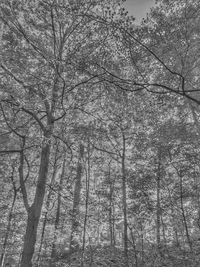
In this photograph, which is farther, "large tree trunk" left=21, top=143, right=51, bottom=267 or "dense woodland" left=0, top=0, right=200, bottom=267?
"large tree trunk" left=21, top=143, right=51, bottom=267

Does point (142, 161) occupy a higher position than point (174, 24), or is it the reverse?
point (142, 161)

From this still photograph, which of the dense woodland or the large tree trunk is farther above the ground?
the dense woodland

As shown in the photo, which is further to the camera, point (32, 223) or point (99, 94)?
point (99, 94)

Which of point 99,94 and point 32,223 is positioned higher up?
point 99,94

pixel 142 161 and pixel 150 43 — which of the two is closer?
pixel 150 43

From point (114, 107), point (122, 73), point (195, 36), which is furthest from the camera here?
point (114, 107)

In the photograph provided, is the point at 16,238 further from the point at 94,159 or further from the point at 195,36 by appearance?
the point at 195,36

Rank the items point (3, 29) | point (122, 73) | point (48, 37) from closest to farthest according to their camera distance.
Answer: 1. point (122, 73)
2. point (3, 29)
3. point (48, 37)

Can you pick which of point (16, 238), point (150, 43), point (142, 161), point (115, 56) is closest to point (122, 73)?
point (115, 56)

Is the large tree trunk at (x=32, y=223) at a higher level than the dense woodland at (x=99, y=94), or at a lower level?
lower

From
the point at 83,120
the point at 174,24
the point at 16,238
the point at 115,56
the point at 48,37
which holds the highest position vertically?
the point at 48,37

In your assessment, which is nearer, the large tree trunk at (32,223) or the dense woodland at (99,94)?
the dense woodland at (99,94)

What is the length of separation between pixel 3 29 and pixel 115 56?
333 cm

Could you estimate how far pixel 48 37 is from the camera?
7.00 meters
